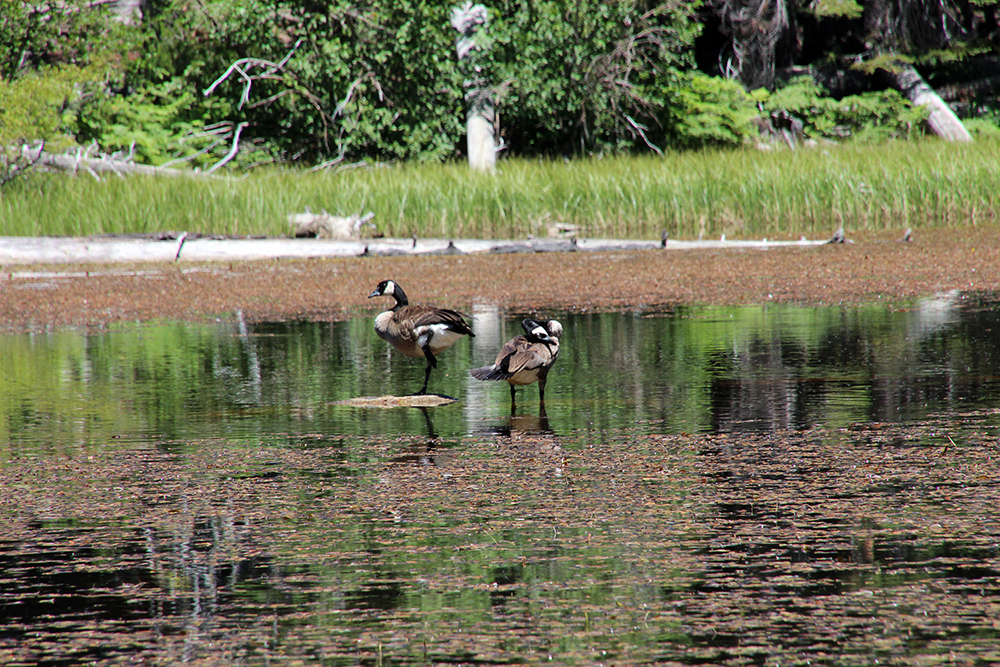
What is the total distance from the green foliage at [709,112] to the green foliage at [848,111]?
0.60 meters

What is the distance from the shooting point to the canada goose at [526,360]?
22.3ft

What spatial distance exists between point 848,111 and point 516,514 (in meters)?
27.5

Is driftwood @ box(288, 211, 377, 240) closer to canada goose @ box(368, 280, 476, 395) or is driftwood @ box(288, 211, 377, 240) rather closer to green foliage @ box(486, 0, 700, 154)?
green foliage @ box(486, 0, 700, 154)

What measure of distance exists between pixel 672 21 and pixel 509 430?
2267 cm

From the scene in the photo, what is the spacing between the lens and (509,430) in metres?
6.29

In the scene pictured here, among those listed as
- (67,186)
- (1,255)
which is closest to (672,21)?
(67,186)

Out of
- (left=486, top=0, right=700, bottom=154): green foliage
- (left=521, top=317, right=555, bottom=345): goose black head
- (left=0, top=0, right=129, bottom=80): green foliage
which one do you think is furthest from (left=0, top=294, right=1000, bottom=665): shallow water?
(left=0, top=0, right=129, bottom=80): green foliage

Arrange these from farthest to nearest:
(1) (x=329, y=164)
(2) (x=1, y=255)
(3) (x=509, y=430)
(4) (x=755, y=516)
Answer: (1) (x=329, y=164)
(2) (x=1, y=255)
(3) (x=509, y=430)
(4) (x=755, y=516)

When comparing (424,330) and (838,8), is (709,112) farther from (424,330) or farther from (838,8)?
(424,330)

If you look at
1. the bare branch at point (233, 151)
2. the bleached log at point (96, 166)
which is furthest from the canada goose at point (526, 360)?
the bare branch at point (233, 151)

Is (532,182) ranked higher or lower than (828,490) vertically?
higher

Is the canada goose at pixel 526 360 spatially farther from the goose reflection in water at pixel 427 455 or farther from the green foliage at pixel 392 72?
the green foliage at pixel 392 72

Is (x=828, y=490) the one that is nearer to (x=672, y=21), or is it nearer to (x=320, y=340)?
(x=320, y=340)

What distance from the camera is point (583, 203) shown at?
68.8 feet
